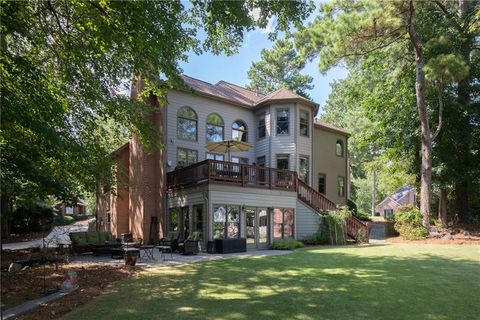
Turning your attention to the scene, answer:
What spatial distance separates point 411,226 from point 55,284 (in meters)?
16.0

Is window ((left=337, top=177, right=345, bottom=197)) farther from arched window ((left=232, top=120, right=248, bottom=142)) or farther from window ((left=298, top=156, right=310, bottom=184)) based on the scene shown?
arched window ((left=232, top=120, right=248, bottom=142))


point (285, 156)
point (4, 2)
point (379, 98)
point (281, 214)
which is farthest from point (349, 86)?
point (4, 2)

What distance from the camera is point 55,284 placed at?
8.78m

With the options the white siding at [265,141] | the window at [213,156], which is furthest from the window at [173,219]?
the white siding at [265,141]

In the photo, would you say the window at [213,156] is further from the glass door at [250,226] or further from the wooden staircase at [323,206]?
the glass door at [250,226]

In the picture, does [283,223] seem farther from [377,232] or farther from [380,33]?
[380,33]

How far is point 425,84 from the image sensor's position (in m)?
21.0

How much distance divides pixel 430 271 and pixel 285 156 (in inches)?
512

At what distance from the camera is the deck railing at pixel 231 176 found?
16.6m

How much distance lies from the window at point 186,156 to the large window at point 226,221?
4.40 m

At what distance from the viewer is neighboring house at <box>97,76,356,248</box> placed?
56.0 ft

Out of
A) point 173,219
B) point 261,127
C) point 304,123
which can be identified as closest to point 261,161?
point 261,127

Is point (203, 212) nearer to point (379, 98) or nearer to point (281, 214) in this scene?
point (281, 214)

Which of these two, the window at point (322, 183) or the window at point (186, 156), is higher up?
the window at point (186, 156)
